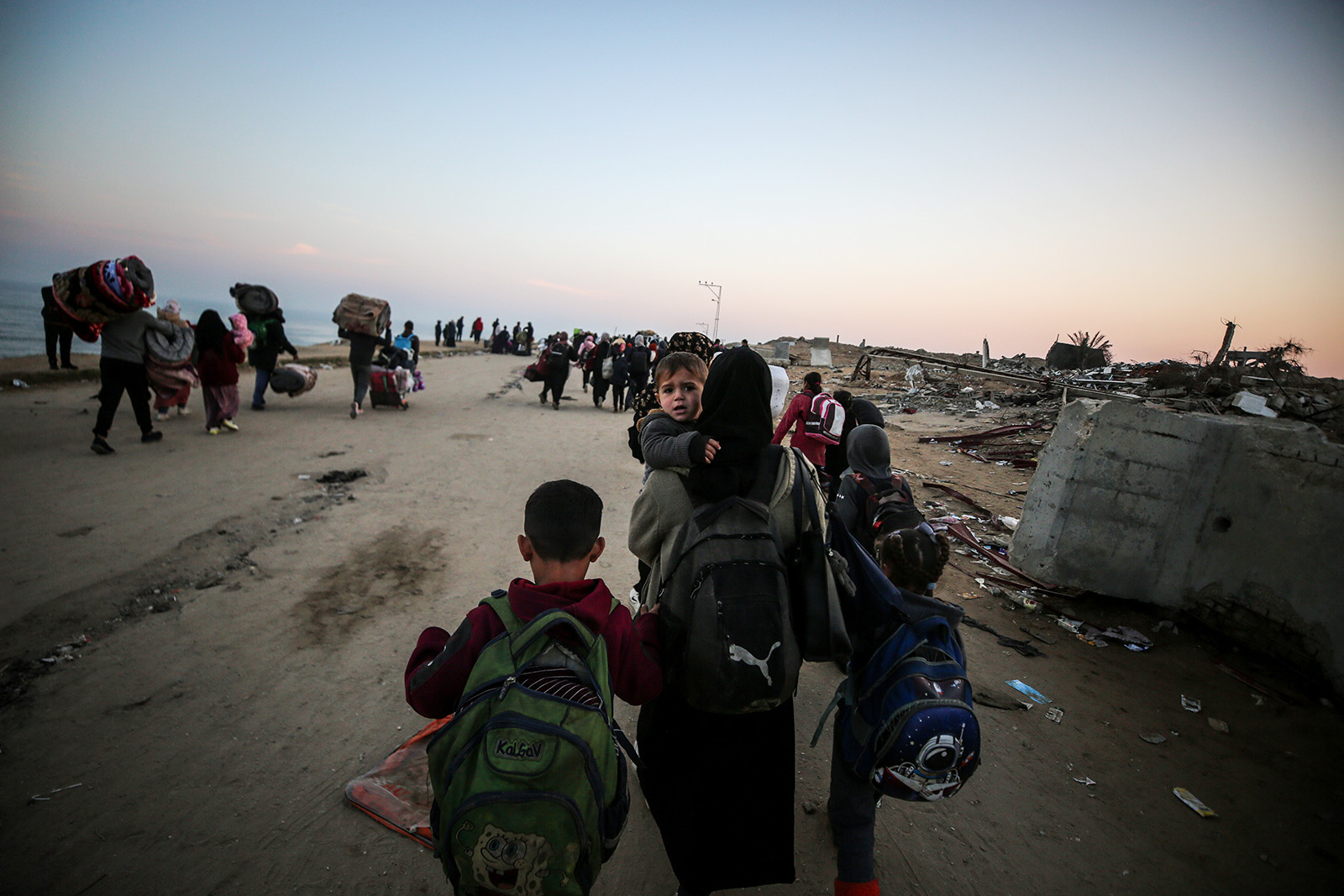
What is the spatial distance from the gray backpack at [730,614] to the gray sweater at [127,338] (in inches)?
304

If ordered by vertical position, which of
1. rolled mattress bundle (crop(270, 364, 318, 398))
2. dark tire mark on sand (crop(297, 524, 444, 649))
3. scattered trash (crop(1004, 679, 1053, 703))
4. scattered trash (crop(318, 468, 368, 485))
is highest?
rolled mattress bundle (crop(270, 364, 318, 398))

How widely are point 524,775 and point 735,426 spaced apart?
109 cm

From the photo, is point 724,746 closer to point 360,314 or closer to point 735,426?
point 735,426

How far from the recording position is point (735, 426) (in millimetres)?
1742

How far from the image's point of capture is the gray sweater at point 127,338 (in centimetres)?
608

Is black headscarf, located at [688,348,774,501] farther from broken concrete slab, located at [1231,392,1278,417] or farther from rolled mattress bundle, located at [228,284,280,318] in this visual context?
rolled mattress bundle, located at [228,284,280,318]

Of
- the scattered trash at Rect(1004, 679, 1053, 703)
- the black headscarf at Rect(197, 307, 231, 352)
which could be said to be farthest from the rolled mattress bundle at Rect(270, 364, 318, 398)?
the scattered trash at Rect(1004, 679, 1053, 703)

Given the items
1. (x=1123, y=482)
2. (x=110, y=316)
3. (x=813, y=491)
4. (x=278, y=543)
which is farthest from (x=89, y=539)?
(x=1123, y=482)

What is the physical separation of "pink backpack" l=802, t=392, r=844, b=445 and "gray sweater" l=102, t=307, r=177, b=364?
24.5 ft

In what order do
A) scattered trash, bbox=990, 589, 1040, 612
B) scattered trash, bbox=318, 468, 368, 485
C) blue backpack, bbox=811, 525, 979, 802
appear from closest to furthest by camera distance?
blue backpack, bbox=811, 525, 979, 802 < scattered trash, bbox=990, 589, 1040, 612 < scattered trash, bbox=318, 468, 368, 485

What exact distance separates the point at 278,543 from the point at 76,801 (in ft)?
8.24

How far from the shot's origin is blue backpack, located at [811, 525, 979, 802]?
5.53 ft

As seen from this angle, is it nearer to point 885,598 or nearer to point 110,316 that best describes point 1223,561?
point 885,598

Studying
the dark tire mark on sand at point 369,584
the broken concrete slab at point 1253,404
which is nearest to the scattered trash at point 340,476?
the dark tire mark on sand at point 369,584
